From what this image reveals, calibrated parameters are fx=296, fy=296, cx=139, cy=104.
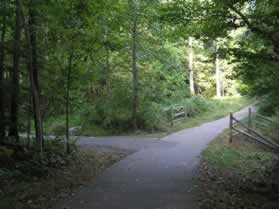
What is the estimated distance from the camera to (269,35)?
6.41 m

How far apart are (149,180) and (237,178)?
2.36 m

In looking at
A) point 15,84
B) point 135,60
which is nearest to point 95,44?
point 15,84

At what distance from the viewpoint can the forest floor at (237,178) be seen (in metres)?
5.75

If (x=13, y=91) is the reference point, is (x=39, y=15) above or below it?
above

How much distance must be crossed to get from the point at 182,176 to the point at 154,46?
10.5 m

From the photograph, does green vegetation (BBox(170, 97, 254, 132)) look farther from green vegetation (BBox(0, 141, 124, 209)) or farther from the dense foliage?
green vegetation (BBox(0, 141, 124, 209))

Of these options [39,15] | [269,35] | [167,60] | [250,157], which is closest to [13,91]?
[39,15]

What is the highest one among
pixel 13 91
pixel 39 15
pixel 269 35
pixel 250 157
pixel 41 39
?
pixel 39 15

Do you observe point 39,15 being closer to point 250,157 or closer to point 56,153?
point 56,153

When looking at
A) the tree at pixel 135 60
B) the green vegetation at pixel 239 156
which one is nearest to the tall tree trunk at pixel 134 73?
the tree at pixel 135 60

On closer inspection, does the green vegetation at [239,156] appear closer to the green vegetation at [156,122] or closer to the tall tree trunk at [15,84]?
the green vegetation at [156,122]

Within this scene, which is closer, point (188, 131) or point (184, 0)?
point (184, 0)

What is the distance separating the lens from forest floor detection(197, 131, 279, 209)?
5.75 metres

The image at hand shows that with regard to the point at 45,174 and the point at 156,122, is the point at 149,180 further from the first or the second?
the point at 156,122
